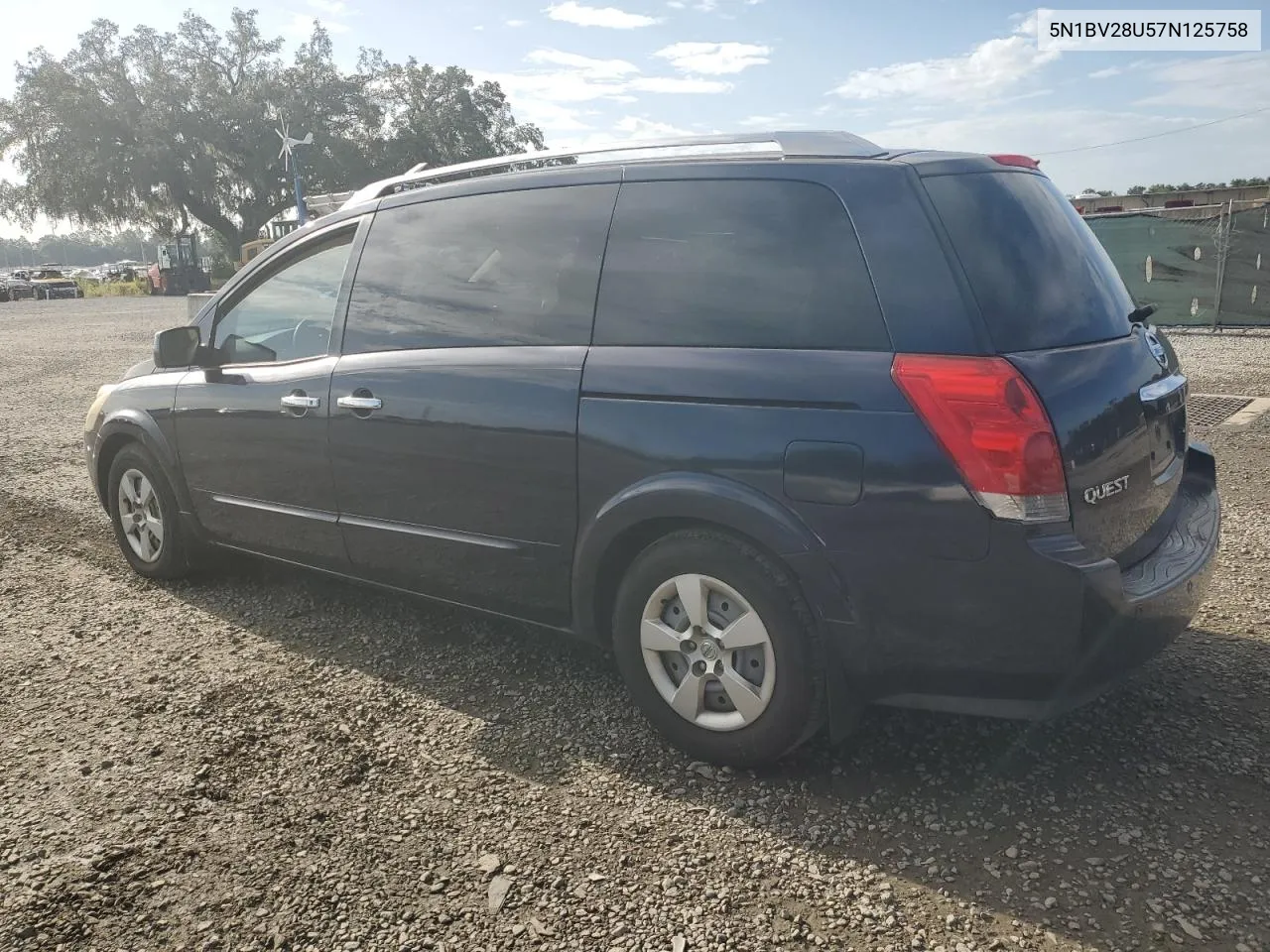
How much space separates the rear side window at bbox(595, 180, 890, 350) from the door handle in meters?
1.01

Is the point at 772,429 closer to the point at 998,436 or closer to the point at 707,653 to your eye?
the point at 998,436

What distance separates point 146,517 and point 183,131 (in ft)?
179

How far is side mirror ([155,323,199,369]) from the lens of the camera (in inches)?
174

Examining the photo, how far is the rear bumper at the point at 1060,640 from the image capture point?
2439 millimetres

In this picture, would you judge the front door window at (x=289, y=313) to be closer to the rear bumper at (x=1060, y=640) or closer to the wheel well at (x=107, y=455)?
the wheel well at (x=107, y=455)

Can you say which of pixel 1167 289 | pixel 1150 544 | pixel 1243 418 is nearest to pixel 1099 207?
pixel 1167 289

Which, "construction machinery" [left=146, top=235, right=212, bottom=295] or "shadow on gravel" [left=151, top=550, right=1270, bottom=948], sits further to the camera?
"construction machinery" [left=146, top=235, right=212, bottom=295]

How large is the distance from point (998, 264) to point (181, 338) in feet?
11.8

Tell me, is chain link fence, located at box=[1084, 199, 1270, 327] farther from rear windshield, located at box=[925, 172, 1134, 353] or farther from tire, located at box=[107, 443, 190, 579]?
tire, located at box=[107, 443, 190, 579]

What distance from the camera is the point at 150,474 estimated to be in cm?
477

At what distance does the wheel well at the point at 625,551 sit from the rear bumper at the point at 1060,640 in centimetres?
50

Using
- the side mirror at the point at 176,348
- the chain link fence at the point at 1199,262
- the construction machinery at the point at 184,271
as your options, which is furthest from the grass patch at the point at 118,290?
the side mirror at the point at 176,348

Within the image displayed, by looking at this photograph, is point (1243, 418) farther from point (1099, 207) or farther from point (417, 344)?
point (1099, 207)

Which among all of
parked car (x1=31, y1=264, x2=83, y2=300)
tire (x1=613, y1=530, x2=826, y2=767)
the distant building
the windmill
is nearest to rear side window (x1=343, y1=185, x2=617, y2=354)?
tire (x1=613, y1=530, x2=826, y2=767)
